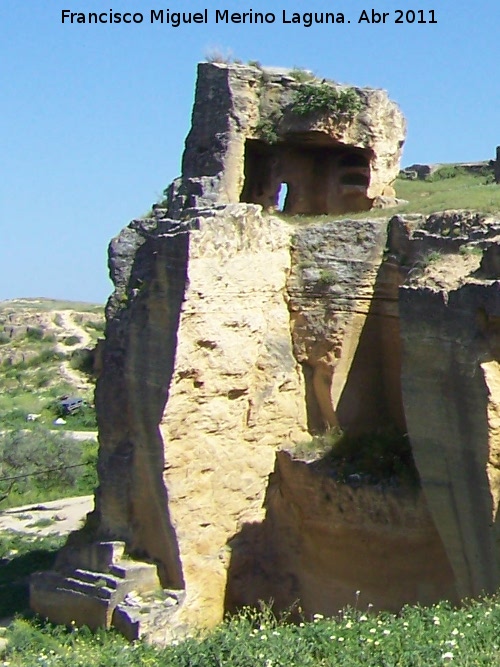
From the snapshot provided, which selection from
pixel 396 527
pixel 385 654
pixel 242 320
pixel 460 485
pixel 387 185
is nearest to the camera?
pixel 385 654

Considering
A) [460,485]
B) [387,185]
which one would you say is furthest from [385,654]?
[387,185]

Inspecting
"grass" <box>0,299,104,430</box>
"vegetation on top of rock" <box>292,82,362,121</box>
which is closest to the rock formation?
"vegetation on top of rock" <box>292,82,362,121</box>

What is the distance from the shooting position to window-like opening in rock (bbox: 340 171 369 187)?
20.2 meters

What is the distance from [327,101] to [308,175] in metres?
1.81

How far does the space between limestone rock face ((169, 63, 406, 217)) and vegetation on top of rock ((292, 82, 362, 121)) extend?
18 mm

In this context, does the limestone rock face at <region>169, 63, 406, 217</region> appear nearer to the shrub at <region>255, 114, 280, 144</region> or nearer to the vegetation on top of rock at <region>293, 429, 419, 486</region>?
the shrub at <region>255, 114, 280, 144</region>

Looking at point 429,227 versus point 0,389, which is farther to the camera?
point 0,389

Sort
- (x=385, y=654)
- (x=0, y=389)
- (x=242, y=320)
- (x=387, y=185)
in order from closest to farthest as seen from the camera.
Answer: (x=385, y=654)
(x=242, y=320)
(x=387, y=185)
(x=0, y=389)

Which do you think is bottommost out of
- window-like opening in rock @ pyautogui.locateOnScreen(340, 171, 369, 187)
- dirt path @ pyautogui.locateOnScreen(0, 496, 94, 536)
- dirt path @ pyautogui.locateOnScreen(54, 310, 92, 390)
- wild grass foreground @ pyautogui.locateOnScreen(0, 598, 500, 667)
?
dirt path @ pyautogui.locateOnScreen(0, 496, 94, 536)

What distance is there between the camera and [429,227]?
16016mm

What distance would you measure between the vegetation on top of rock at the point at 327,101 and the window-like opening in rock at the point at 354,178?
1.12 m

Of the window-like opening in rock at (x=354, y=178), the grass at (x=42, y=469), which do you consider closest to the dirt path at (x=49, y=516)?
the grass at (x=42, y=469)

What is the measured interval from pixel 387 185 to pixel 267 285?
427 centimetres

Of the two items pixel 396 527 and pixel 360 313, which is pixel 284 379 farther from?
pixel 396 527
